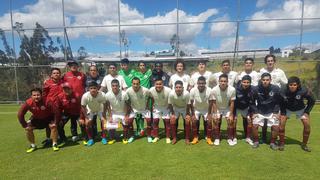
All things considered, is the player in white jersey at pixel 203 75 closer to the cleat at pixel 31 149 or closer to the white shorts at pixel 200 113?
the white shorts at pixel 200 113

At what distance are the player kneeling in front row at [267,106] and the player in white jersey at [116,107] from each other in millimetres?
2963

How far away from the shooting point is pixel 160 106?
706 centimetres

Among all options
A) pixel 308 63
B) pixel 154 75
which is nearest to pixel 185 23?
pixel 308 63

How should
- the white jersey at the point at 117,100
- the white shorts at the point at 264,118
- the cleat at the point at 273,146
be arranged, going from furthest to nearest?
the white jersey at the point at 117,100
the white shorts at the point at 264,118
the cleat at the point at 273,146

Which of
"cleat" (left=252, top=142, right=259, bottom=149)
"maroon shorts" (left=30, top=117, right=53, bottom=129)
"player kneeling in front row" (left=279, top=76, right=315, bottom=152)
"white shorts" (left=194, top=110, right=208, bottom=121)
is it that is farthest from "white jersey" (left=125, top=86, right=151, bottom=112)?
"player kneeling in front row" (left=279, top=76, right=315, bottom=152)

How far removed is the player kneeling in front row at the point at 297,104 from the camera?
6.06m

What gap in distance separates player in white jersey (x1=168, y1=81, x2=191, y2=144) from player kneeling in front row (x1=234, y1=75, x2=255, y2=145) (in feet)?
3.70

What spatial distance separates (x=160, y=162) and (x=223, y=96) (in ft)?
7.57

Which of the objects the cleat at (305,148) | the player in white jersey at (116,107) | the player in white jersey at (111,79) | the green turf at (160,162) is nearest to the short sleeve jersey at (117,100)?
the player in white jersey at (116,107)

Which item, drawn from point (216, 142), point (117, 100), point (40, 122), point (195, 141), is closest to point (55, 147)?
point (40, 122)

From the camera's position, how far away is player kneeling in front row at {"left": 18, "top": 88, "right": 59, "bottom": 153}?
6.30 metres

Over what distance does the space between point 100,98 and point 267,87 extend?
3.85 m

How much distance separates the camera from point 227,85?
21.7 feet

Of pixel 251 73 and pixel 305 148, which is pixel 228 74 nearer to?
pixel 251 73
